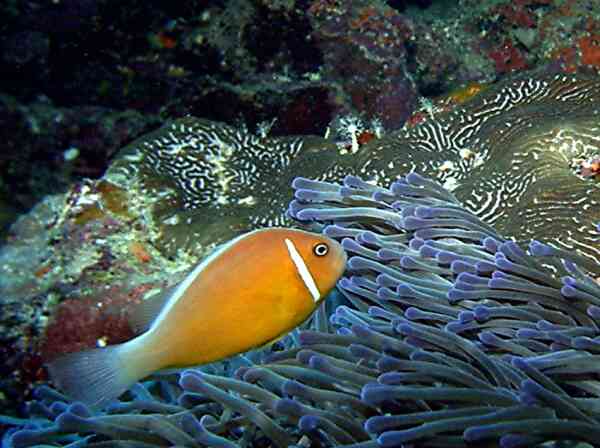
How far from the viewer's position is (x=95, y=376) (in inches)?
69.7

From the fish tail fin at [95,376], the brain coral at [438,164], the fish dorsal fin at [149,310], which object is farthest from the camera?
the brain coral at [438,164]

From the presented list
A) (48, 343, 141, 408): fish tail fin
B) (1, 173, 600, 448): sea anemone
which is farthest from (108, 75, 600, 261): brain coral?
(48, 343, 141, 408): fish tail fin

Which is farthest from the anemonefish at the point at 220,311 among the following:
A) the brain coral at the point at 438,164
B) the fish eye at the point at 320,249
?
the brain coral at the point at 438,164

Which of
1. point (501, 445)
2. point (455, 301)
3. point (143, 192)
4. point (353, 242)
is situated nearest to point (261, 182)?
point (143, 192)

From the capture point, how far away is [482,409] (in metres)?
1.78

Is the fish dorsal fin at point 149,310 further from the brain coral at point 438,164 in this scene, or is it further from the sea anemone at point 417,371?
the brain coral at point 438,164

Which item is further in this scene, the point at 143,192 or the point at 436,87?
the point at 436,87

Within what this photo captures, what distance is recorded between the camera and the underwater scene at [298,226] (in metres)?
1.86

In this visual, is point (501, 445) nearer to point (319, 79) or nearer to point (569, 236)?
point (569, 236)

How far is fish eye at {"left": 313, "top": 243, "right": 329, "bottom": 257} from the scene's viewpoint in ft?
6.17

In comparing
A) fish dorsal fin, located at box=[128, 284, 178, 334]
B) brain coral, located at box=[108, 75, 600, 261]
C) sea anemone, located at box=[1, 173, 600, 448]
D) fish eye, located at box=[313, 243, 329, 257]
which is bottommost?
sea anemone, located at box=[1, 173, 600, 448]

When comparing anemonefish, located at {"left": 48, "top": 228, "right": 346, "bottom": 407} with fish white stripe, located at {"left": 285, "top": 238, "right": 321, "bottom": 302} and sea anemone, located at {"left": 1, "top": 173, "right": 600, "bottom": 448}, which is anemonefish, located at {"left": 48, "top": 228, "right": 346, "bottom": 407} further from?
sea anemone, located at {"left": 1, "top": 173, "right": 600, "bottom": 448}

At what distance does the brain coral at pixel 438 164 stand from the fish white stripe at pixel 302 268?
1.52m

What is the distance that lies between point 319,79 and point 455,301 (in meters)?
2.79
